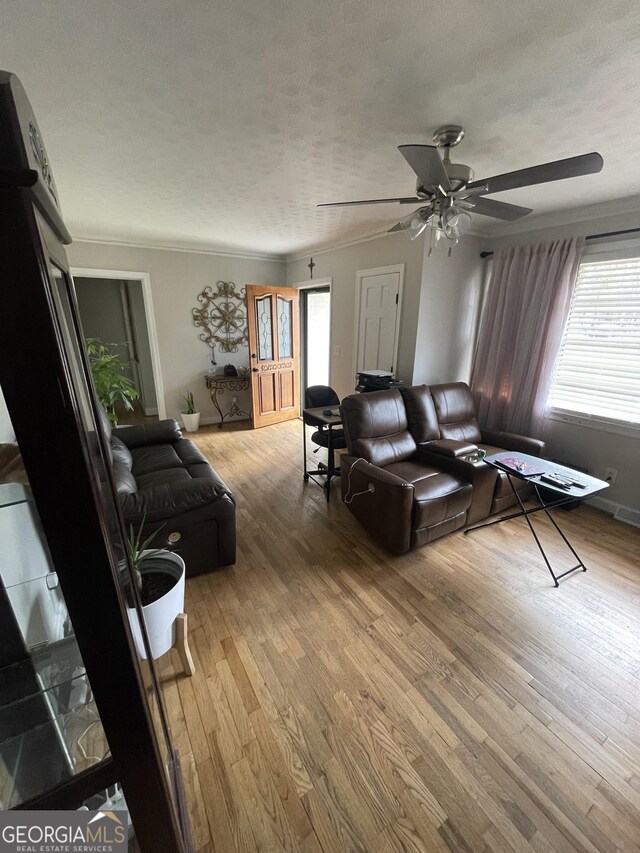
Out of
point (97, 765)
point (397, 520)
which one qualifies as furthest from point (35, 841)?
point (397, 520)

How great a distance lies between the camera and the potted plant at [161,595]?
1346mm

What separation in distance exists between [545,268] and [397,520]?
2713 mm

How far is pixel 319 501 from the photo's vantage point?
307 centimetres

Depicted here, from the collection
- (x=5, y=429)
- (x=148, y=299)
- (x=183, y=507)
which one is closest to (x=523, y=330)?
(x=183, y=507)

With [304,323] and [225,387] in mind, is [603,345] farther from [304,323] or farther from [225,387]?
[225,387]

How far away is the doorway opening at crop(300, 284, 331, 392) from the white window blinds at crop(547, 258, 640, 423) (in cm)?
315

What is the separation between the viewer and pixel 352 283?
13.5 ft


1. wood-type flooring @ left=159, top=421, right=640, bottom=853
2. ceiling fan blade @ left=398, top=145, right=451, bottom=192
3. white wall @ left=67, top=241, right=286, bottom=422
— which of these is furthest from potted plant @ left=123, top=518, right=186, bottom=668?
white wall @ left=67, top=241, right=286, bottom=422

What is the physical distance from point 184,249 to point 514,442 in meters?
4.65

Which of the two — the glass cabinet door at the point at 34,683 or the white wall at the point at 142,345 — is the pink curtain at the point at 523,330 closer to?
the glass cabinet door at the point at 34,683

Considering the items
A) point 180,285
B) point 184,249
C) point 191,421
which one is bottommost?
point 191,421

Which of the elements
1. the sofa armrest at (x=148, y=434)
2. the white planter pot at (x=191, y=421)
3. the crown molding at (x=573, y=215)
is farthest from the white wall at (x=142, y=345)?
the crown molding at (x=573, y=215)

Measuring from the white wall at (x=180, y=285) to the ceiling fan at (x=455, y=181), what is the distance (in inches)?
137

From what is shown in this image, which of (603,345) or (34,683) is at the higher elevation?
(603,345)
